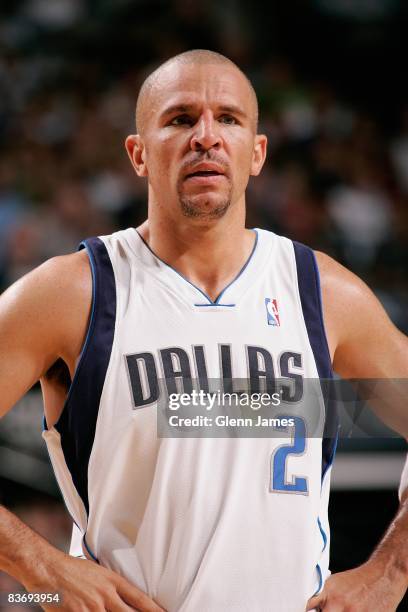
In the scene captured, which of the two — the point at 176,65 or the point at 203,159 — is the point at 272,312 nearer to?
the point at 203,159

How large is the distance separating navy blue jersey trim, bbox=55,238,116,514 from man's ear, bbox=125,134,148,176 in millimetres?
423

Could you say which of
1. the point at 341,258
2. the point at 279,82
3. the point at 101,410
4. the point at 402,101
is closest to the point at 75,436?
the point at 101,410

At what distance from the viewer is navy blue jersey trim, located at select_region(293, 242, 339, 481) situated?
2783mm

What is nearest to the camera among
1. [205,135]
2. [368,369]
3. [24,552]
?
[24,552]

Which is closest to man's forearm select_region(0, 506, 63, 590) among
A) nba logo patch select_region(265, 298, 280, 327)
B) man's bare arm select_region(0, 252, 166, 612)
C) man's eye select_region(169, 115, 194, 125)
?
man's bare arm select_region(0, 252, 166, 612)

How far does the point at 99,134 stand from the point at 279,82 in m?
1.72

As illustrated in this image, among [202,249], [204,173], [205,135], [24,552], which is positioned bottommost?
[24,552]

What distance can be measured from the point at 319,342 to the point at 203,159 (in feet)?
2.09

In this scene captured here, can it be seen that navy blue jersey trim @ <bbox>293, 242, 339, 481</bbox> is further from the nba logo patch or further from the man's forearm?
the man's forearm

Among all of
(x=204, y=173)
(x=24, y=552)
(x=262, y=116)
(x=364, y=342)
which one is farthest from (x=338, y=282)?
(x=262, y=116)

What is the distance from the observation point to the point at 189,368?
105 inches

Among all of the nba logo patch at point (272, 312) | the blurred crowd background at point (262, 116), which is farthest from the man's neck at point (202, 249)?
the blurred crowd background at point (262, 116)

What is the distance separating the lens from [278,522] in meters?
2.60

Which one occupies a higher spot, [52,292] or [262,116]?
[262,116]
